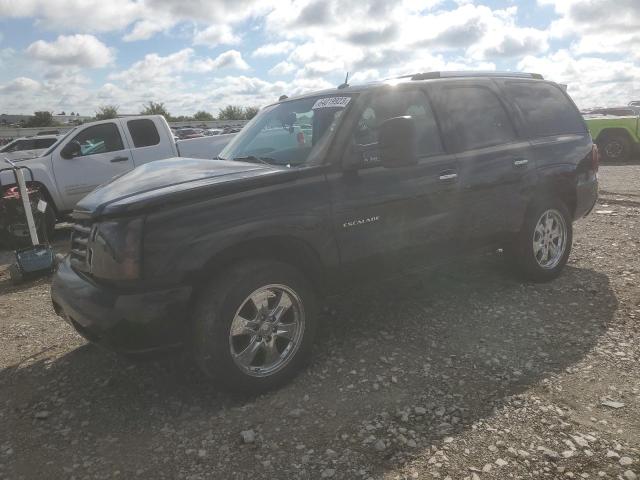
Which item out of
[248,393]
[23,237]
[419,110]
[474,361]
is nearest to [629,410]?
[474,361]

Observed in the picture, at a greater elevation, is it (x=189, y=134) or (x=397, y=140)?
(x=189, y=134)

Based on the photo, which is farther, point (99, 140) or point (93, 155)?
point (99, 140)

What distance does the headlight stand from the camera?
2.71m

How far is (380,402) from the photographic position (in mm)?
3041

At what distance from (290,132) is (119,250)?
1637mm

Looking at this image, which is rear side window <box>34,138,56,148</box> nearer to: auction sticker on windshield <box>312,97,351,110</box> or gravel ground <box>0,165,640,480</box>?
gravel ground <box>0,165,640,480</box>

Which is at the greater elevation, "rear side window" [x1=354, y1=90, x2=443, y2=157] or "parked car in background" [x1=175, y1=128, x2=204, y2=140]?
"parked car in background" [x1=175, y1=128, x2=204, y2=140]

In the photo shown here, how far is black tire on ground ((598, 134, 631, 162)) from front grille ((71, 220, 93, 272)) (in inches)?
610

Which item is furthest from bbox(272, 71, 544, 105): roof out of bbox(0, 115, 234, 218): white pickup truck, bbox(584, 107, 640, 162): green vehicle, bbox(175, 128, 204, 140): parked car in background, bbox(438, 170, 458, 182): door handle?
bbox(175, 128, 204, 140): parked car in background

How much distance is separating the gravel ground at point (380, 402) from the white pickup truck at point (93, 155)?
4.79 m

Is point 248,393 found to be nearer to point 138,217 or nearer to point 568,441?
point 138,217

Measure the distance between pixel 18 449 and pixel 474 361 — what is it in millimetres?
2807

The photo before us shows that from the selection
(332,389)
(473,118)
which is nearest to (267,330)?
(332,389)

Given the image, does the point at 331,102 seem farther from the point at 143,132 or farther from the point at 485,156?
→ the point at 143,132
